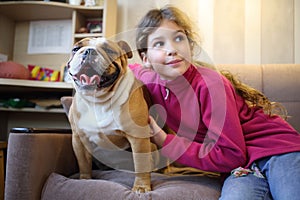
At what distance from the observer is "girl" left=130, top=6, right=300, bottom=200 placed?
892mm

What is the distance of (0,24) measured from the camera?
1.99 metres

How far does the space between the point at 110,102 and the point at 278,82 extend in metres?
0.83

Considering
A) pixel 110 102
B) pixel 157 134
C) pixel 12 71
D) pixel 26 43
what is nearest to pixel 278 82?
pixel 157 134

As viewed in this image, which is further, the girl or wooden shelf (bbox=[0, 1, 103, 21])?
wooden shelf (bbox=[0, 1, 103, 21])

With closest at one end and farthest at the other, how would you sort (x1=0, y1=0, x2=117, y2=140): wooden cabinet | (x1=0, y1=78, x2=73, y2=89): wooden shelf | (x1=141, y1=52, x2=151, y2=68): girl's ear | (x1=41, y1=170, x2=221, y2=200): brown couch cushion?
1. (x1=41, y1=170, x2=221, y2=200): brown couch cushion
2. (x1=141, y1=52, x2=151, y2=68): girl's ear
3. (x1=0, y1=78, x2=73, y2=89): wooden shelf
4. (x1=0, y1=0, x2=117, y2=140): wooden cabinet

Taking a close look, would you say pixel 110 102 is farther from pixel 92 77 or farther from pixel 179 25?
pixel 179 25

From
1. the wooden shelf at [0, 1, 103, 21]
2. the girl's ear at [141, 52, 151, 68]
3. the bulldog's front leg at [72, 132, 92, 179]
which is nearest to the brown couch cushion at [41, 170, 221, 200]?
the bulldog's front leg at [72, 132, 92, 179]

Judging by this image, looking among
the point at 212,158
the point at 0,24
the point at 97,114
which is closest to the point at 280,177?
the point at 212,158

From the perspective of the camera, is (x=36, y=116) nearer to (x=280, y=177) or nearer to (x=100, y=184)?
(x=100, y=184)

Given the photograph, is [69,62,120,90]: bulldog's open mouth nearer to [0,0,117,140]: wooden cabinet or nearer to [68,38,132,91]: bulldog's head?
[68,38,132,91]: bulldog's head

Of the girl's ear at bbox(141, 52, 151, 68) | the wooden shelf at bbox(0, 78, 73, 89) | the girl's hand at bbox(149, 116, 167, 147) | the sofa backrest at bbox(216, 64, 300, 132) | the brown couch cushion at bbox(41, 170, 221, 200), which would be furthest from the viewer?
the wooden shelf at bbox(0, 78, 73, 89)

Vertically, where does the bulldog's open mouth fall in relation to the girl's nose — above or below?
below

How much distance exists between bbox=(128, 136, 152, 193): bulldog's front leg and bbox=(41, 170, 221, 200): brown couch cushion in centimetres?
4

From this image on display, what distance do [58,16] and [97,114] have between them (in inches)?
48.2
